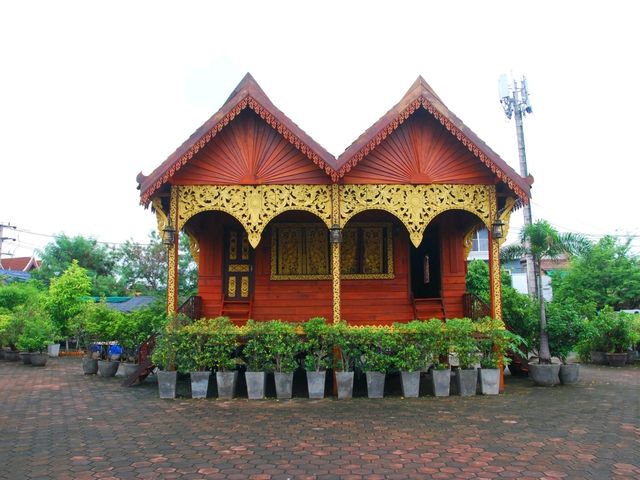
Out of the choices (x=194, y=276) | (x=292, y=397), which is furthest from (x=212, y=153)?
(x=194, y=276)

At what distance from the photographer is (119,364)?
1355cm

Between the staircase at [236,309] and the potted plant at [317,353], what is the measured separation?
2904 millimetres

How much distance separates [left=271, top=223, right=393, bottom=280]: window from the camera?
12.2 metres

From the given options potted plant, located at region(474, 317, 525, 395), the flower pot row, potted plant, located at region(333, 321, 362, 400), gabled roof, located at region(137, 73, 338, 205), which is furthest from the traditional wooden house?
the flower pot row

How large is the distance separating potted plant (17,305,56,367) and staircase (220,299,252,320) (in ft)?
29.2

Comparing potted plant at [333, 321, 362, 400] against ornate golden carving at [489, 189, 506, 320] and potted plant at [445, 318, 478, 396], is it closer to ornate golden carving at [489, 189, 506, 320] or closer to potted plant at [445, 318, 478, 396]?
potted plant at [445, 318, 478, 396]

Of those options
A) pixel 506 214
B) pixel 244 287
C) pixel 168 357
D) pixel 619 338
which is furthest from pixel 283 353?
pixel 619 338

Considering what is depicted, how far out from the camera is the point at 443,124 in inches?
398

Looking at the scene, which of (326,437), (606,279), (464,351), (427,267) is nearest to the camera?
(326,437)

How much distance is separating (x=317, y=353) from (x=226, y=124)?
497 centimetres

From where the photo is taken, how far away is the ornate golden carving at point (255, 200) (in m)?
10.2

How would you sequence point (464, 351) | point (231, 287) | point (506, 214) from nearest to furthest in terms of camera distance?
1. point (464, 351)
2. point (506, 214)
3. point (231, 287)

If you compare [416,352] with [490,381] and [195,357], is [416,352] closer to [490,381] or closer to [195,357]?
[490,381]

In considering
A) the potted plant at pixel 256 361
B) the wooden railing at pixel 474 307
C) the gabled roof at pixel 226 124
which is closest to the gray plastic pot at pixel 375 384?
the potted plant at pixel 256 361
